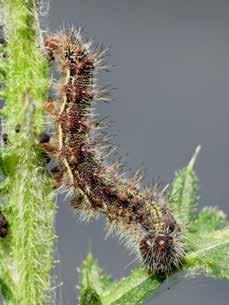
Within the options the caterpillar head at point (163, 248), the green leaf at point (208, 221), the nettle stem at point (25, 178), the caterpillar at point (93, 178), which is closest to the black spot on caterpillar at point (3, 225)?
the nettle stem at point (25, 178)

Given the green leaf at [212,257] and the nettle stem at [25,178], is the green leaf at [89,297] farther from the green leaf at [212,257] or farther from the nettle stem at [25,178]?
the green leaf at [212,257]

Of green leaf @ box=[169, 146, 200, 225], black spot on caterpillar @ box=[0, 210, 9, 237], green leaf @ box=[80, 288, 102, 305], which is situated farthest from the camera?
Answer: green leaf @ box=[169, 146, 200, 225]

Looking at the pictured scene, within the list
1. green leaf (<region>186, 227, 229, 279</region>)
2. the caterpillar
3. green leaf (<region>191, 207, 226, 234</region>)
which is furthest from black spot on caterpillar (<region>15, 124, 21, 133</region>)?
green leaf (<region>191, 207, 226, 234</region>)

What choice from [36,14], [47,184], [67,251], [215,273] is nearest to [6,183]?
[47,184]

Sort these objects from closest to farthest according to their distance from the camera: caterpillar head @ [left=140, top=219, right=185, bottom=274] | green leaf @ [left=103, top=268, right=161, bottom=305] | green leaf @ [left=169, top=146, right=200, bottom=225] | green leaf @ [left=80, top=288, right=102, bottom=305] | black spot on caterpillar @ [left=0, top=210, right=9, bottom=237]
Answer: green leaf @ [left=80, top=288, right=102, bottom=305] < black spot on caterpillar @ [left=0, top=210, right=9, bottom=237] < green leaf @ [left=103, top=268, right=161, bottom=305] < caterpillar head @ [left=140, top=219, right=185, bottom=274] < green leaf @ [left=169, top=146, right=200, bottom=225]

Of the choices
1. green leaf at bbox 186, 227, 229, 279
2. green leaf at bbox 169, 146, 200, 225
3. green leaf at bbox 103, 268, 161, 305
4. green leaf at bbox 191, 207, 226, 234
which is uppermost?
green leaf at bbox 169, 146, 200, 225

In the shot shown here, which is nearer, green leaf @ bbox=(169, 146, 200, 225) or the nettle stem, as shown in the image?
the nettle stem

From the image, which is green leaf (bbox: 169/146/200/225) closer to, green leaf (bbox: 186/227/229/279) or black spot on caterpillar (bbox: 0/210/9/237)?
green leaf (bbox: 186/227/229/279)
